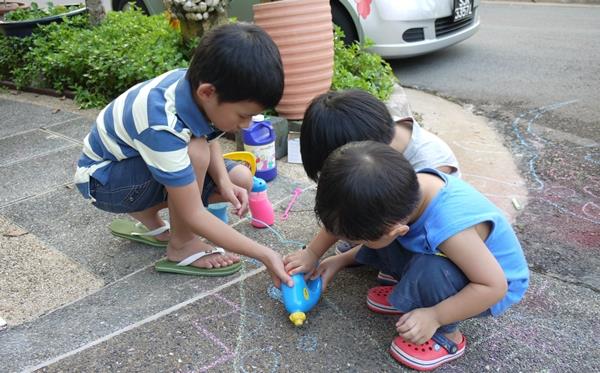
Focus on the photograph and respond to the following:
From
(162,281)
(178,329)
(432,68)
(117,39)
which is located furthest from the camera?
(432,68)

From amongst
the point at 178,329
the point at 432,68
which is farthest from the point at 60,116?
the point at 432,68

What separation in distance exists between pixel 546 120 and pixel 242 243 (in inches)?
115

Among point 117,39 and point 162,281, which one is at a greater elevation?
point 117,39

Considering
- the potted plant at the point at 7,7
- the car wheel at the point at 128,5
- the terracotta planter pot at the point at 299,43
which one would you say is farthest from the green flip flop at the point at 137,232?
the potted plant at the point at 7,7

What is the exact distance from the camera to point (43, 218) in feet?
8.41

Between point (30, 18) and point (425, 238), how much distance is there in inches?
207

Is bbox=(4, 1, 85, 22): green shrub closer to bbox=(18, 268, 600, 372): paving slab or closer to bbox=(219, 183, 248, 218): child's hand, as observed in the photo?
bbox=(219, 183, 248, 218): child's hand

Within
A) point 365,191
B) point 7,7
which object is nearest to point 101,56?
point 7,7

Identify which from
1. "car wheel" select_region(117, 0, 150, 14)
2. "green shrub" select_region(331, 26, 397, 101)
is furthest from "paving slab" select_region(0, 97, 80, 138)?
"car wheel" select_region(117, 0, 150, 14)

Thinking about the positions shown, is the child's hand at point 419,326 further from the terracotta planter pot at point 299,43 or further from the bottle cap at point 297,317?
the terracotta planter pot at point 299,43

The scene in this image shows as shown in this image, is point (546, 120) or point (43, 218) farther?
point (546, 120)

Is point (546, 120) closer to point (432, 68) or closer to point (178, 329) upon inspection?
point (432, 68)

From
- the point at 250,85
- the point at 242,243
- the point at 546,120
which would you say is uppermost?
the point at 250,85

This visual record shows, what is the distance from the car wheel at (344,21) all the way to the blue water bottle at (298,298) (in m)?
3.55
